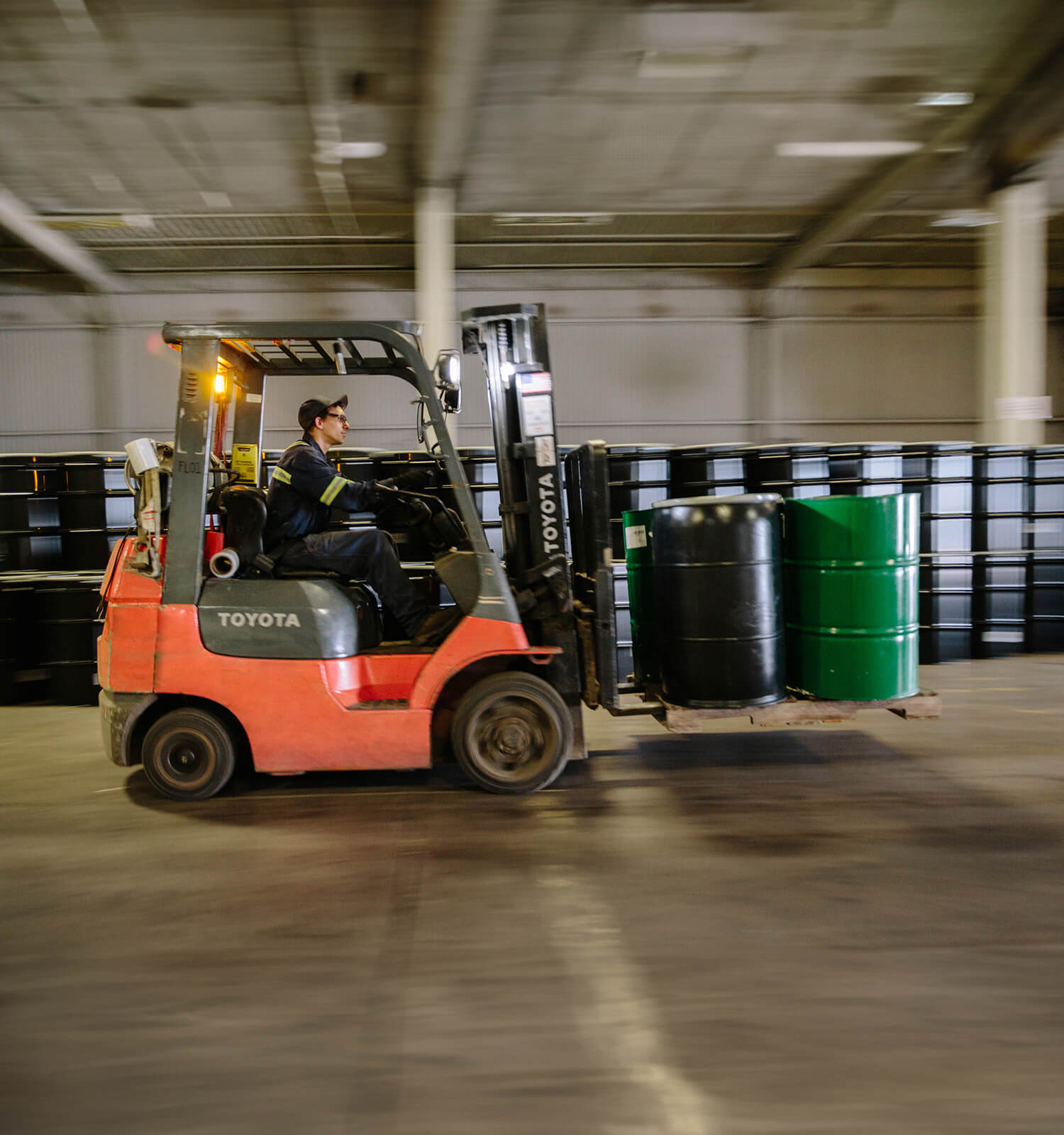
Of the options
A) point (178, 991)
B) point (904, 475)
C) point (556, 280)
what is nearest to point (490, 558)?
point (178, 991)

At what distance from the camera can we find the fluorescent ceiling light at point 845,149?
8922 mm

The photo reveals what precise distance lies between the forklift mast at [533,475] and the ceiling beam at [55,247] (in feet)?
28.7

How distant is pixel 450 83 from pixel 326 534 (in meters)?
5.14

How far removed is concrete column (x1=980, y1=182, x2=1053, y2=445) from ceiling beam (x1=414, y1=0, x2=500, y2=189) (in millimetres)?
6122

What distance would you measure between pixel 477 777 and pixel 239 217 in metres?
9.23

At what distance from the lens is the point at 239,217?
33.9 feet

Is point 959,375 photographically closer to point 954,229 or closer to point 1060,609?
point 954,229

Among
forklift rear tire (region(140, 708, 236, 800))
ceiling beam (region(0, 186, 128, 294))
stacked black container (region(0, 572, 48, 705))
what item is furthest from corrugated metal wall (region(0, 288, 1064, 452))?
forklift rear tire (region(140, 708, 236, 800))

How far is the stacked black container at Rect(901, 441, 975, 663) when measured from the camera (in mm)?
7031

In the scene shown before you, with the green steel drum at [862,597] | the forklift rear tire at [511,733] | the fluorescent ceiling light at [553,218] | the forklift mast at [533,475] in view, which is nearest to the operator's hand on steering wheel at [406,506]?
the forklift mast at [533,475]

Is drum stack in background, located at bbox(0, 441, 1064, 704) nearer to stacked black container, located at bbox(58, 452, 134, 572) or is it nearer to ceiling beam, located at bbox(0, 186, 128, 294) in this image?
stacked black container, located at bbox(58, 452, 134, 572)

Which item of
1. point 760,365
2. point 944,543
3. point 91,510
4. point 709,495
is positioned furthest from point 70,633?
point 760,365

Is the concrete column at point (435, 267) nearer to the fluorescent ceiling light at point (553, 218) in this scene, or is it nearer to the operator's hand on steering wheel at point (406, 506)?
the fluorescent ceiling light at point (553, 218)

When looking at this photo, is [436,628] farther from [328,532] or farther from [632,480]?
[632,480]
